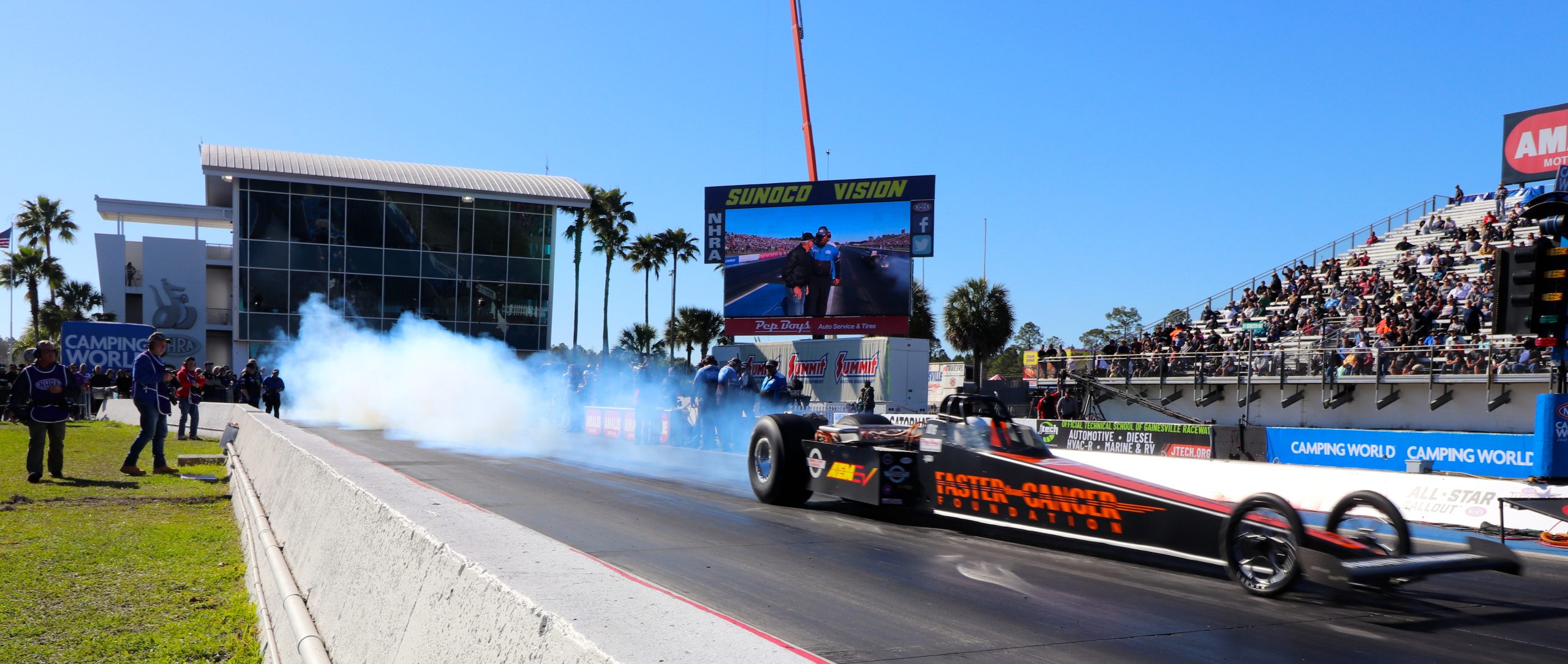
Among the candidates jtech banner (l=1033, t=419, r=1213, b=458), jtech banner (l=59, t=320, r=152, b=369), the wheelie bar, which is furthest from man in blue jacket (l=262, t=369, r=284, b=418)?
the wheelie bar

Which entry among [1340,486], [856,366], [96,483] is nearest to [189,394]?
[96,483]

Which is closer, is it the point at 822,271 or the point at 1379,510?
the point at 1379,510

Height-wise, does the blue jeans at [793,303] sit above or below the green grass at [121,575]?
above

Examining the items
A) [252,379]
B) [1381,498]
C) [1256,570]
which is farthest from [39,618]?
[252,379]

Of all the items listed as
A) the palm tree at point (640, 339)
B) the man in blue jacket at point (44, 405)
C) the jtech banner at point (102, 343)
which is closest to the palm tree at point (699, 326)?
the palm tree at point (640, 339)

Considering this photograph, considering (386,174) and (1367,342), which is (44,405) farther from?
(386,174)

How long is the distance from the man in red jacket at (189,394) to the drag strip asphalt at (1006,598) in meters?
13.0

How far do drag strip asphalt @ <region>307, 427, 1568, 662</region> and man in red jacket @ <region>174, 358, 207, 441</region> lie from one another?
13027mm

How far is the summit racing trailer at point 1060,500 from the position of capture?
20.6ft

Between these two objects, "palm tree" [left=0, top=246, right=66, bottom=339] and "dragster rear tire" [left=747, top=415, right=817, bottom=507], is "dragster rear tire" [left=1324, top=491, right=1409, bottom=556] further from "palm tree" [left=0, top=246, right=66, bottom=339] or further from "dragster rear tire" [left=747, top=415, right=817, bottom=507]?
"palm tree" [left=0, top=246, right=66, bottom=339]

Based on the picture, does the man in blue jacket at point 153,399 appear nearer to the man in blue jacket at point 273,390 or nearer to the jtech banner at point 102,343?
the man in blue jacket at point 273,390

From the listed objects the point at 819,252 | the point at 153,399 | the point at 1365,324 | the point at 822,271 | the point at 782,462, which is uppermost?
the point at 819,252

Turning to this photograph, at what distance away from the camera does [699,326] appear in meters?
66.9

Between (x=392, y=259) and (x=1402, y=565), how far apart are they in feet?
144
